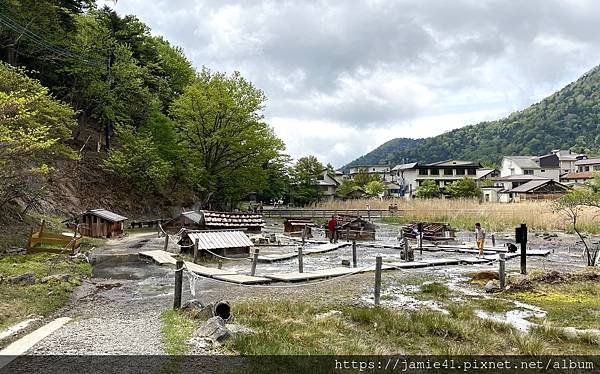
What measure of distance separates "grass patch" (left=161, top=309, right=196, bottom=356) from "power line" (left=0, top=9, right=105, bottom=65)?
2565 centimetres

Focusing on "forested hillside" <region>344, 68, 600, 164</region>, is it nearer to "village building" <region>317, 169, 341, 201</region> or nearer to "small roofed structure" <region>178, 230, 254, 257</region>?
"village building" <region>317, 169, 341, 201</region>

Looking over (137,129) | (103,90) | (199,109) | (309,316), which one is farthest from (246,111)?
(309,316)

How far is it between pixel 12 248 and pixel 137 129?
27.8 metres

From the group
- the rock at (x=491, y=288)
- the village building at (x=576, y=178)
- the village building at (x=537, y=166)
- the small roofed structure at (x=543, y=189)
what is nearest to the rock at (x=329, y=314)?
the rock at (x=491, y=288)

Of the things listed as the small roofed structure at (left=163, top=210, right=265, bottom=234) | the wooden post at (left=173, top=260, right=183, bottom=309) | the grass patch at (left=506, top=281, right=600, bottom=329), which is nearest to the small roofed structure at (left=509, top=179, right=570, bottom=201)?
the small roofed structure at (left=163, top=210, right=265, bottom=234)

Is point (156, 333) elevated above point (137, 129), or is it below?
below

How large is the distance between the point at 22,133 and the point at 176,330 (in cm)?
948

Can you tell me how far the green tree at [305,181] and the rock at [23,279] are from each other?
169 ft

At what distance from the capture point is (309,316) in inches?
365

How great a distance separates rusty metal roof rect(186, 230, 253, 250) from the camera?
1883cm

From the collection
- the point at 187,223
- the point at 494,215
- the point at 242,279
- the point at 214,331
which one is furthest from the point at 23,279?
the point at 494,215

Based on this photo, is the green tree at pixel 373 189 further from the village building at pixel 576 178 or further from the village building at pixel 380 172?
the village building at pixel 576 178

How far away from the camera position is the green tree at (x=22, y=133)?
13500 mm

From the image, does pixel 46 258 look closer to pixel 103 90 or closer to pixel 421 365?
Result: pixel 421 365
